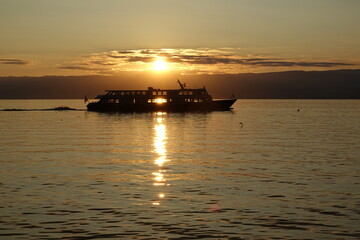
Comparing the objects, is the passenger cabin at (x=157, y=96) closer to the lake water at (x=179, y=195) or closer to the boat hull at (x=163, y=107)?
the boat hull at (x=163, y=107)

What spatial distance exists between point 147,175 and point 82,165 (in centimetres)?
603

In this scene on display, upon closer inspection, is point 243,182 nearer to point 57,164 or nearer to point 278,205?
point 278,205

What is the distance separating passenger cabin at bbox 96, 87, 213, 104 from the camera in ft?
461

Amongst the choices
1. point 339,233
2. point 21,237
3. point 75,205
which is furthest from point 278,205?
point 21,237

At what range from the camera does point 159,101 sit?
477 ft

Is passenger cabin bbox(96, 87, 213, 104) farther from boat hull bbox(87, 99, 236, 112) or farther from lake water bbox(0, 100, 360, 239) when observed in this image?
lake water bbox(0, 100, 360, 239)

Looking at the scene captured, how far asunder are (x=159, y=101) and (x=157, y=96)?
2211 millimetres

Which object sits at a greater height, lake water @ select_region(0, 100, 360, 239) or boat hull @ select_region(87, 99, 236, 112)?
boat hull @ select_region(87, 99, 236, 112)

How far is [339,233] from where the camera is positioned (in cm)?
1562

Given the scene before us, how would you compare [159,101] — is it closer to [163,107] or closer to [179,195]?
[163,107]

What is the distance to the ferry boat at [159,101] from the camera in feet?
462

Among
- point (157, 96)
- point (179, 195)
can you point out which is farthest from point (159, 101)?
point (179, 195)

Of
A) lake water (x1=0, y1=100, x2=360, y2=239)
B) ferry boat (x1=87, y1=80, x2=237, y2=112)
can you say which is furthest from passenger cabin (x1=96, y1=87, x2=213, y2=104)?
lake water (x1=0, y1=100, x2=360, y2=239)

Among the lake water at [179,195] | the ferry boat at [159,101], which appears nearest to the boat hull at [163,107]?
the ferry boat at [159,101]
